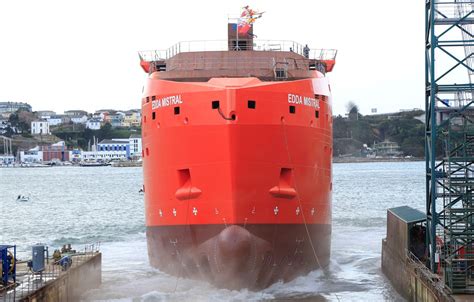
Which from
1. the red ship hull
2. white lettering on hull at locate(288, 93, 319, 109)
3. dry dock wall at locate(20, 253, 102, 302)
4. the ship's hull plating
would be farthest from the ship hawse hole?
dry dock wall at locate(20, 253, 102, 302)

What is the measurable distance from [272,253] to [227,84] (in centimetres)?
493

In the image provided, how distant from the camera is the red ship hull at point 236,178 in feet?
66.7

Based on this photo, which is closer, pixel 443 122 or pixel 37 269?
pixel 443 122

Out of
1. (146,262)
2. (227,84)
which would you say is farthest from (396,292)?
(146,262)

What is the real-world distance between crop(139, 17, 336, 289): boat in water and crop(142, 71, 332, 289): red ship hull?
0.03 metres

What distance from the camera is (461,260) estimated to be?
17219 mm

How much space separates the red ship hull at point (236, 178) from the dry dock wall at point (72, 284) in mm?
2538

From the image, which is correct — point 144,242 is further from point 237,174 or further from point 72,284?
point 237,174

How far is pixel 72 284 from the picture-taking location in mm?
21484

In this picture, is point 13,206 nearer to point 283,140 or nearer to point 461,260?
point 283,140

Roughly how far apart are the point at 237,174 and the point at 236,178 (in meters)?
0.11

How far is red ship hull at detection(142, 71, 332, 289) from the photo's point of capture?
66.7ft

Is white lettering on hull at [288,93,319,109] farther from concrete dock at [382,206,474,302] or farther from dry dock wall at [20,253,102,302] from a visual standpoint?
dry dock wall at [20,253,102,302]

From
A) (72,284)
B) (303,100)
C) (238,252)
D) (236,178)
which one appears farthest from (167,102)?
(72,284)
